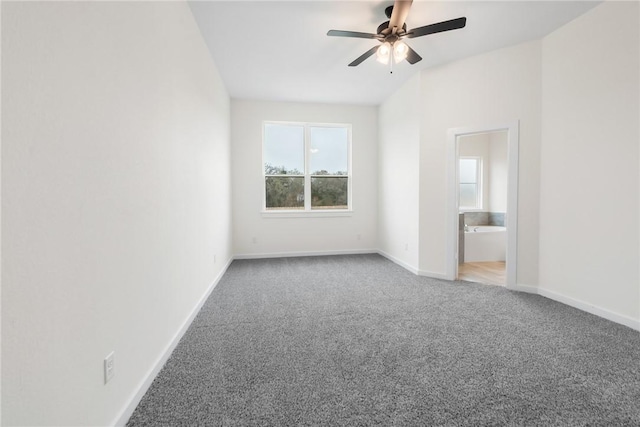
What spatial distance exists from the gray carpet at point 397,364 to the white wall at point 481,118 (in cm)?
83

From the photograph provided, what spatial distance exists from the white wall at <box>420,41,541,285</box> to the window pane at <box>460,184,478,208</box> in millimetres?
A: 2888

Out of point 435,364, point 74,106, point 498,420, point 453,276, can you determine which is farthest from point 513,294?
point 74,106

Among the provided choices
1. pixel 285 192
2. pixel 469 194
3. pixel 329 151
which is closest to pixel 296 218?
pixel 285 192

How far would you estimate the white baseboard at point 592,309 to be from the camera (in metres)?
2.41

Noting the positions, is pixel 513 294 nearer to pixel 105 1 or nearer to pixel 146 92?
pixel 146 92

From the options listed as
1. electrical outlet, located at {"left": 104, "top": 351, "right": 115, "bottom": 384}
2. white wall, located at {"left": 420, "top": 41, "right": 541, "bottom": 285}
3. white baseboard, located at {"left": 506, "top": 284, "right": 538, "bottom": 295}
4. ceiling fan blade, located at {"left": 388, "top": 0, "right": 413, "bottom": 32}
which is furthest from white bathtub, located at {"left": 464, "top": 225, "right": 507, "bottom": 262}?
electrical outlet, located at {"left": 104, "top": 351, "right": 115, "bottom": 384}

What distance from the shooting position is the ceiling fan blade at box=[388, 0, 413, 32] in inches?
86.4

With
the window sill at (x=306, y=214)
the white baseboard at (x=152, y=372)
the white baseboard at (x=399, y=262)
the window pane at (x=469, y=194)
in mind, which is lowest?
the white baseboard at (x=152, y=372)

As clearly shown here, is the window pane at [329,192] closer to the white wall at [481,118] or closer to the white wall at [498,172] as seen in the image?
the white wall at [481,118]

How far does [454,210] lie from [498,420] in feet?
8.77

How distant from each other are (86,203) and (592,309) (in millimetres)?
3979

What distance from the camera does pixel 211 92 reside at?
348 centimetres

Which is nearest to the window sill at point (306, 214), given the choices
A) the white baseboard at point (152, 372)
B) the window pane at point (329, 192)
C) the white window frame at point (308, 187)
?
the white window frame at point (308, 187)

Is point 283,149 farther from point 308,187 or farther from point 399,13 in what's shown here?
point 399,13
